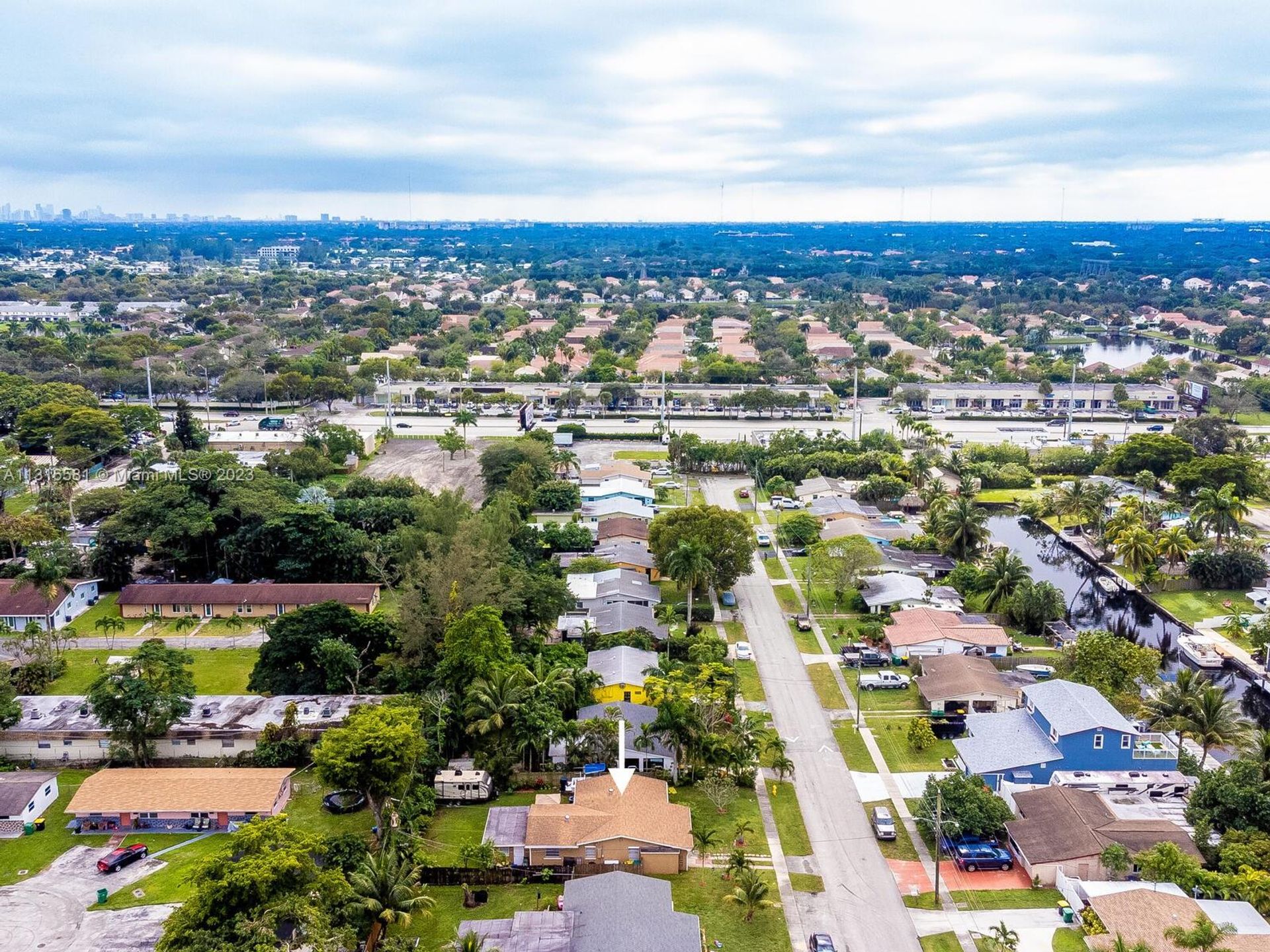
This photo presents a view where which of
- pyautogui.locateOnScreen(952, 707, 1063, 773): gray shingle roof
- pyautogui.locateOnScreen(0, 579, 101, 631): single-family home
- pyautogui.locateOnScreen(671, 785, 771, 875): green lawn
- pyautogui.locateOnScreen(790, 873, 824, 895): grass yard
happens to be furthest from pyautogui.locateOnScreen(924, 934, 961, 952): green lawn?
pyautogui.locateOnScreen(0, 579, 101, 631): single-family home

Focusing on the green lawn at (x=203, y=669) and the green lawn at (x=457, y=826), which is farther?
the green lawn at (x=203, y=669)

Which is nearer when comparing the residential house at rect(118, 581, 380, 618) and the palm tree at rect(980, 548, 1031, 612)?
the palm tree at rect(980, 548, 1031, 612)

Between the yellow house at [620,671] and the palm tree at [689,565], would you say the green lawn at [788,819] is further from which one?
the palm tree at [689,565]

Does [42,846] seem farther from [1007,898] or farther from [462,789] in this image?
[1007,898]

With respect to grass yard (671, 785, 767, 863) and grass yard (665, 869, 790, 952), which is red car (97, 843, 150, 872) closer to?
grass yard (665, 869, 790, 952)

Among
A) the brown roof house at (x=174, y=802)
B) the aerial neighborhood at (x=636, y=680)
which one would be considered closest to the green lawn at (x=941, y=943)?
the aerial neighborhood at (x=636, y=680)

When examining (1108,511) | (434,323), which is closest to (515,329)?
(434,323)

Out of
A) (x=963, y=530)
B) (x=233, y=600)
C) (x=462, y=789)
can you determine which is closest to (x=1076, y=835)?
(x=462, y=789)
